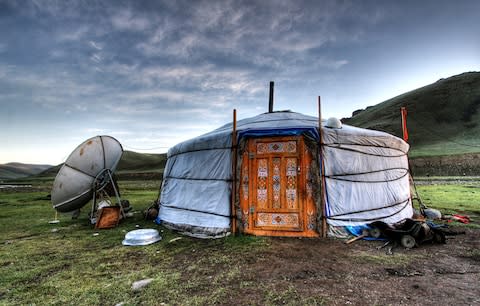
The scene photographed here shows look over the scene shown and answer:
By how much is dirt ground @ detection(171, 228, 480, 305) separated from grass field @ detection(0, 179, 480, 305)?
0.14ft

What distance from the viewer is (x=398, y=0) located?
733cm

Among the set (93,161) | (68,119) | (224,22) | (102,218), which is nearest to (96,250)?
(102,218)

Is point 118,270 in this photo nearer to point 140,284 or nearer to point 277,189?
point 140,284

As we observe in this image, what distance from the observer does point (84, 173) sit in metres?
5.68

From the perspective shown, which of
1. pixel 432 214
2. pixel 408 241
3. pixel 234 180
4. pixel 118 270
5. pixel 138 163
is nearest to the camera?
pixel 118 270

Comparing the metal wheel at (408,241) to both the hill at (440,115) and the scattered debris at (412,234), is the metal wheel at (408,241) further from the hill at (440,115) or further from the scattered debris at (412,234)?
the hill at (440,115)

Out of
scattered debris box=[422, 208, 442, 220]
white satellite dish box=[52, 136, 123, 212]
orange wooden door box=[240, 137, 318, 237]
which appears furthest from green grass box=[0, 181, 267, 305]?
scattered debris box=[422, 208, 442, 220]

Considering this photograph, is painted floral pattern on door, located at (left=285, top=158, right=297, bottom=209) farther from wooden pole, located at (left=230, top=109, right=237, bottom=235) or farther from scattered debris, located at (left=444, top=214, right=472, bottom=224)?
scattered debris, located at (left=444, top=214, right=472, bottom=224)

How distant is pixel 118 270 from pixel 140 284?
630 mm

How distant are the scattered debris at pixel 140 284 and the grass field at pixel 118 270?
0.19 feet

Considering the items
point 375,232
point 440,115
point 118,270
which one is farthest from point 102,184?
point 440,115

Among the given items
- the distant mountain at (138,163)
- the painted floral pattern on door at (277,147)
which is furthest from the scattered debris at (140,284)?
the distant mountain at (138,163)

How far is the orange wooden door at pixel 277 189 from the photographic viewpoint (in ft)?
13.7

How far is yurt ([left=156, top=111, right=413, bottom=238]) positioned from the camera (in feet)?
13.7
